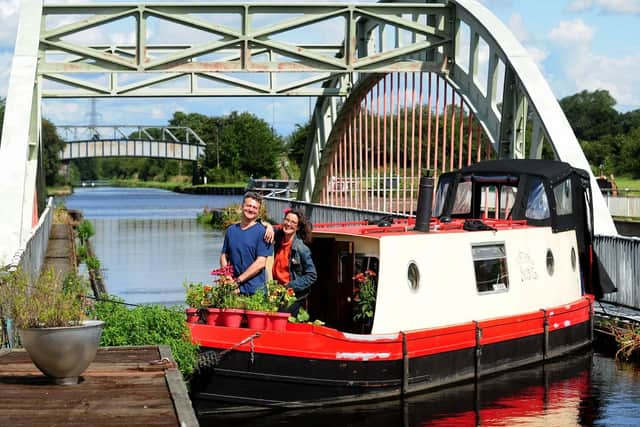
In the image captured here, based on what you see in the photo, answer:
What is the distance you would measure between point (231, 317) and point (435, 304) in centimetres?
313

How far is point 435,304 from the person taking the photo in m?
14.6

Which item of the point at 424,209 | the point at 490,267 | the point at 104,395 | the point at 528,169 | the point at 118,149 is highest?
the point at 118,149

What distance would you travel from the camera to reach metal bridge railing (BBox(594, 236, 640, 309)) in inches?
711

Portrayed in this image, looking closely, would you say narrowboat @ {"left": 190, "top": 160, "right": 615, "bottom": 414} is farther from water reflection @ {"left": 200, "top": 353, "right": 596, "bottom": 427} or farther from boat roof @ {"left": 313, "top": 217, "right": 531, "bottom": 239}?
water reflection @ {"left": 200, "top": 353, "right": 596, "bottom": 427}

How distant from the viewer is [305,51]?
28.4 meters

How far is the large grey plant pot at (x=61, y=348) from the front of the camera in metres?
8.80

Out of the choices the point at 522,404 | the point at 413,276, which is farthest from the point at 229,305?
the point at 522,404

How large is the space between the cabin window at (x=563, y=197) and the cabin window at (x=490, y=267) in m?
1.81

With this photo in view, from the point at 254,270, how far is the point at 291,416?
1.67 m

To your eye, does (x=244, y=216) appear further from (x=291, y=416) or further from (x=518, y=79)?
(x=518, y=79)

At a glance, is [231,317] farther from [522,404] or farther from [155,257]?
[155,257]

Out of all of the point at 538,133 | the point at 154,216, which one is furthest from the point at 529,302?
the point at 154,216

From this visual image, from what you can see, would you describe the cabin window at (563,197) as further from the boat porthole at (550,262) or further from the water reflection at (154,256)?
the water reflection at (154,256)

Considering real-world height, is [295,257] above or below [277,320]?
above
